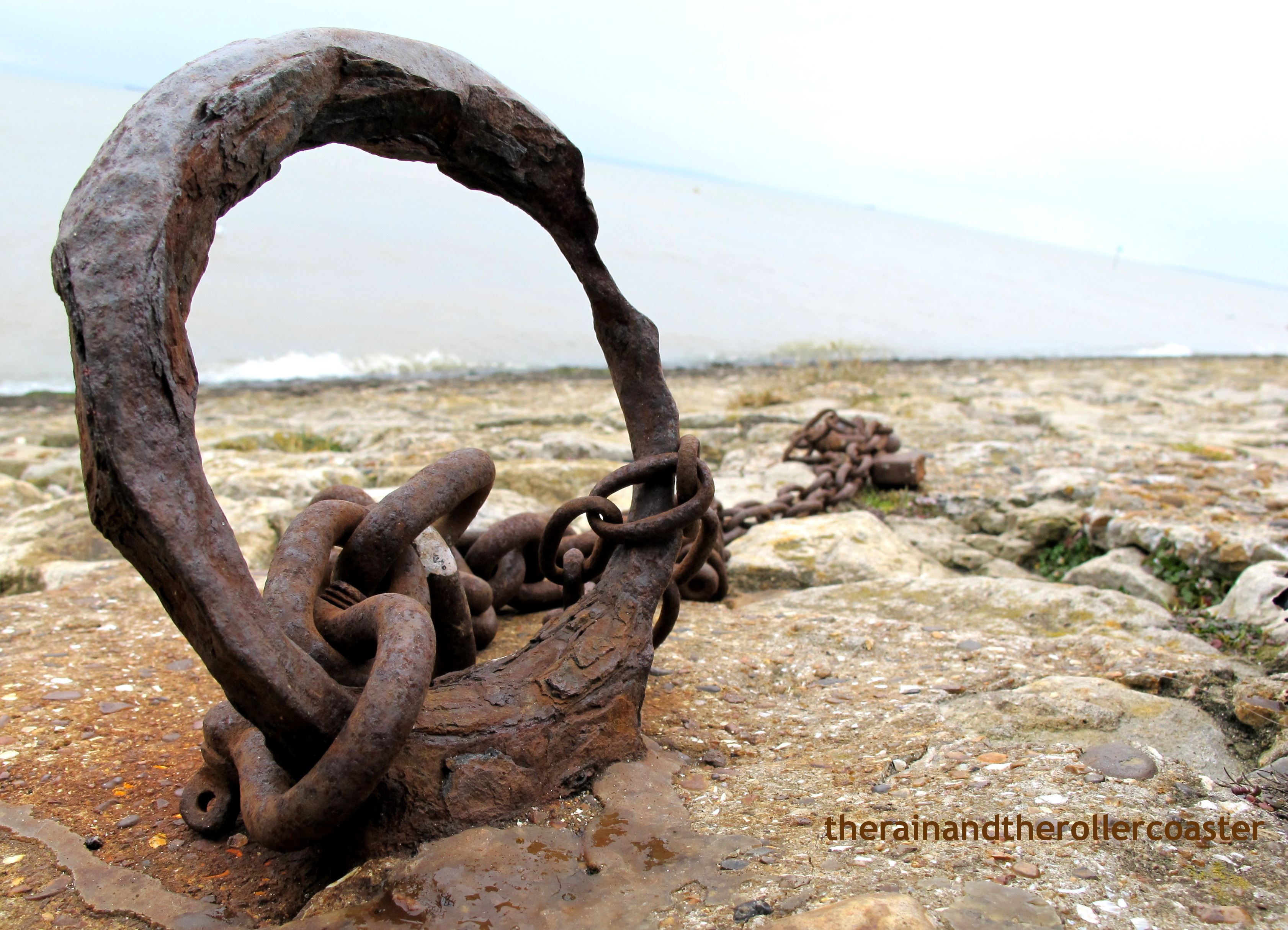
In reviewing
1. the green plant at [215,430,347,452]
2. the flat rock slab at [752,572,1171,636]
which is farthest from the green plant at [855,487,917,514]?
the green plant at [215,430,347,452]

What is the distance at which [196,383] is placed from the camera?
4.66ft

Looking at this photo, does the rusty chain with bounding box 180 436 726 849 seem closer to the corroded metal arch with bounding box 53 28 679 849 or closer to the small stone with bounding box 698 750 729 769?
the corroded metal arch with bounding box 53 28 679 849

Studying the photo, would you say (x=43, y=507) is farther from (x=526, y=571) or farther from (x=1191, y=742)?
(x=1191, y=742)

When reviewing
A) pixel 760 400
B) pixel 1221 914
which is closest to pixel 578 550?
pixel 1221 914

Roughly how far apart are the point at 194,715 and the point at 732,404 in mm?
6675

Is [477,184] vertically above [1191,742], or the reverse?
[477,184]

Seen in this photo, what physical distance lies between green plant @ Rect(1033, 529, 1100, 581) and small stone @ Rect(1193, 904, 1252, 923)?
8.50 ft

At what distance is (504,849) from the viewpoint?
150cm

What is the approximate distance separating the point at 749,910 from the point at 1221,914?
0.63 meters

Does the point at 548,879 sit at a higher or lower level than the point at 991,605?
lower

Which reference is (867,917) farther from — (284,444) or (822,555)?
(284,444)

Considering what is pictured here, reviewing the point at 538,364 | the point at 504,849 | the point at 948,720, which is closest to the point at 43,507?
the point at 504,849

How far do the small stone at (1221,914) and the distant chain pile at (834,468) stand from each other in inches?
91.8

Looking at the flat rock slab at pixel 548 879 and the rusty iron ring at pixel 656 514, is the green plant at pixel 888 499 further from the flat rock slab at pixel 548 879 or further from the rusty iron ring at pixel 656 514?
the flat rock slab at pixel 548 879
